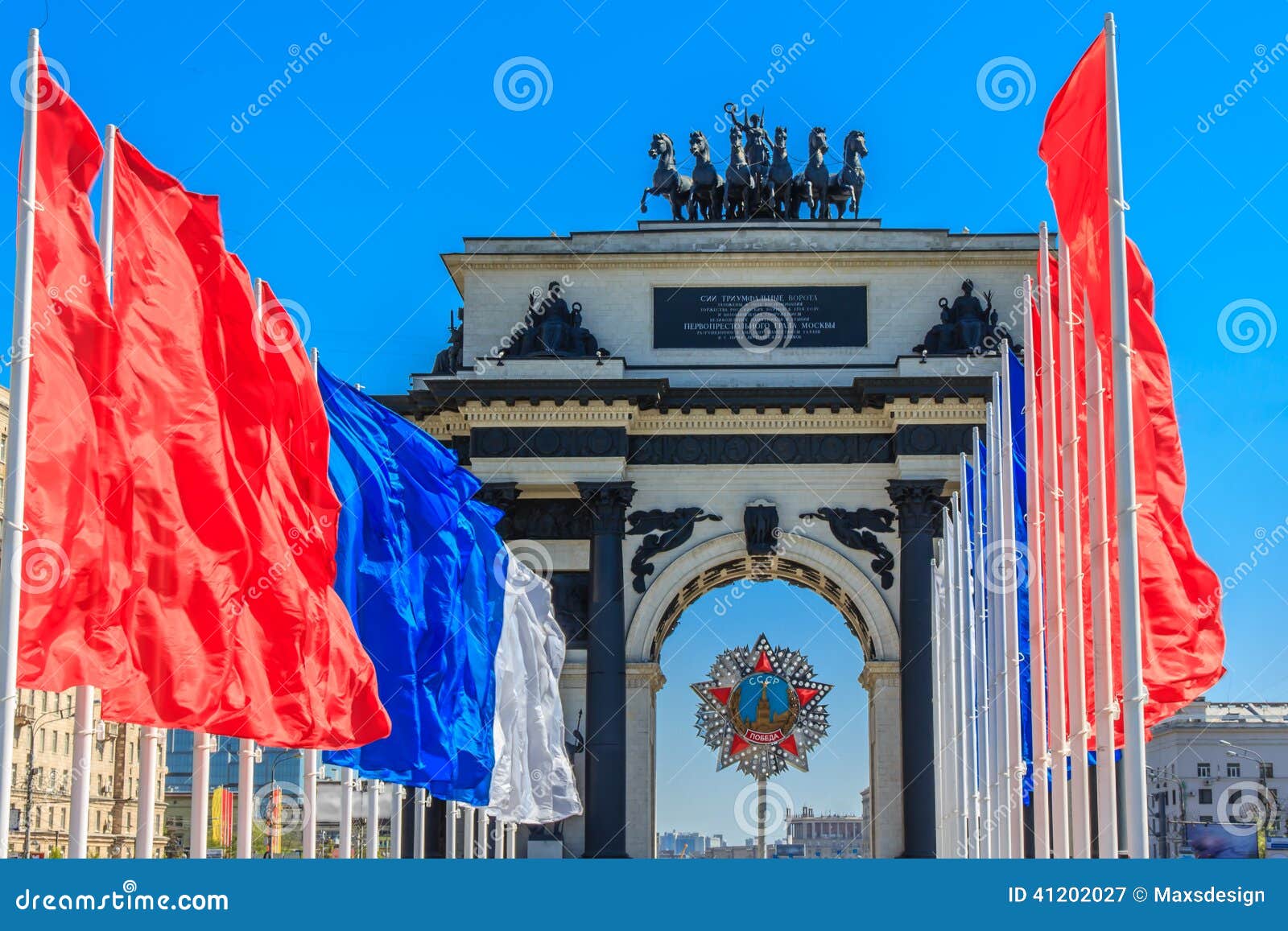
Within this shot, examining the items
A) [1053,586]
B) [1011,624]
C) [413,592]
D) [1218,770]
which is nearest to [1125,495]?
[1053,586]

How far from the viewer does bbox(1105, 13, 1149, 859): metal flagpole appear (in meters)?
17.5

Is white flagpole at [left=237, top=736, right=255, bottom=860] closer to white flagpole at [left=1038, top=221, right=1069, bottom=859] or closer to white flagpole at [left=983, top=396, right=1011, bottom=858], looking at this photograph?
white flagpole at [left=1038, top=221, right=1069, bottom=859]

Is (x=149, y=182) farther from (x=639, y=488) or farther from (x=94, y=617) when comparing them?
(x=639, y=488)

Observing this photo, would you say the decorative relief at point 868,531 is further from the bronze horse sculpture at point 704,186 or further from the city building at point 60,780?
the city building at point 60,780

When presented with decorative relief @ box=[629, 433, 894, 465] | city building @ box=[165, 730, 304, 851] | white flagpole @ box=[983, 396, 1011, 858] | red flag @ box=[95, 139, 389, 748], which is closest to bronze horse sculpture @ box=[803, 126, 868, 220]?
decorative relief @ box=[629, 433, 894, 465]

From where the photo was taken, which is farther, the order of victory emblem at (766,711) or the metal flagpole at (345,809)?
the order of victory emblem at (766,711)

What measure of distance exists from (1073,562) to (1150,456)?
2.00m

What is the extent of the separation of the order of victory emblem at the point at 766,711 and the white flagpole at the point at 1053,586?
24649 millimetres

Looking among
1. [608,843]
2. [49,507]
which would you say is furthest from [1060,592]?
[608,843]

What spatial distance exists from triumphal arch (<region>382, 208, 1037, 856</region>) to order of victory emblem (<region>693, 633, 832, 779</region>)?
2.22 m

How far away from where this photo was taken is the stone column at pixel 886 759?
45.0m

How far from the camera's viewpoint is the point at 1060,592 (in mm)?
23453

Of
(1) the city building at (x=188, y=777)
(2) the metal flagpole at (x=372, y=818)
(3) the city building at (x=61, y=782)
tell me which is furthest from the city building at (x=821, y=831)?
(2) the metal flagpole at (x=372, y=818)

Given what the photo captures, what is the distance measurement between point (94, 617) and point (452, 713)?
14.9 m
